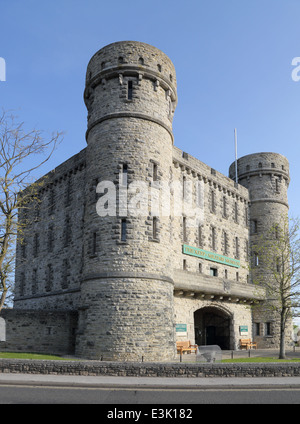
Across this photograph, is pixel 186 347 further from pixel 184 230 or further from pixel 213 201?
pixel 213 201

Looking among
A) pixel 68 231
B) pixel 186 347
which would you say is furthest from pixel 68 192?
pixel 186 347

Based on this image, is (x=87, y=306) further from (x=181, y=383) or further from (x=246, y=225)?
(x=246, y=225)

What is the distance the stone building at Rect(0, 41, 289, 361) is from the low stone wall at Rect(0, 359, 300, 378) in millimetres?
4545

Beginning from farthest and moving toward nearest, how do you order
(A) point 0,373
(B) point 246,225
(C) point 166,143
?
(B) point 246,225
(C) point 166,143
(A) point 0,373

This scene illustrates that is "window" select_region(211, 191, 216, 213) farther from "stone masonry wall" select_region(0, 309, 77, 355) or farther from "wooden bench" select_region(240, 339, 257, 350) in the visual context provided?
"stone masonry wall" select_region(0, 309, 77, 355)

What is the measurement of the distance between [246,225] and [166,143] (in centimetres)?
1618

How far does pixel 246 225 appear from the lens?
37.1 meters

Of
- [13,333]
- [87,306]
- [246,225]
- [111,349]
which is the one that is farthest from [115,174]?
[246,225]

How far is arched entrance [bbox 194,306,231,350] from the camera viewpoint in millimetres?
31062

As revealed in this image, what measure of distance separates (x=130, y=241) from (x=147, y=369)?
838 cm

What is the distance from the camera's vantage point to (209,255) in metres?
30.8

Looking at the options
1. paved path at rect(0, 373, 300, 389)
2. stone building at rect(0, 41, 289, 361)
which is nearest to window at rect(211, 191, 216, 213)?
stone building at rect(0, 41, 289, 361)

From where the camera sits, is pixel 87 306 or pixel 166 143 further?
pixel 166 143
